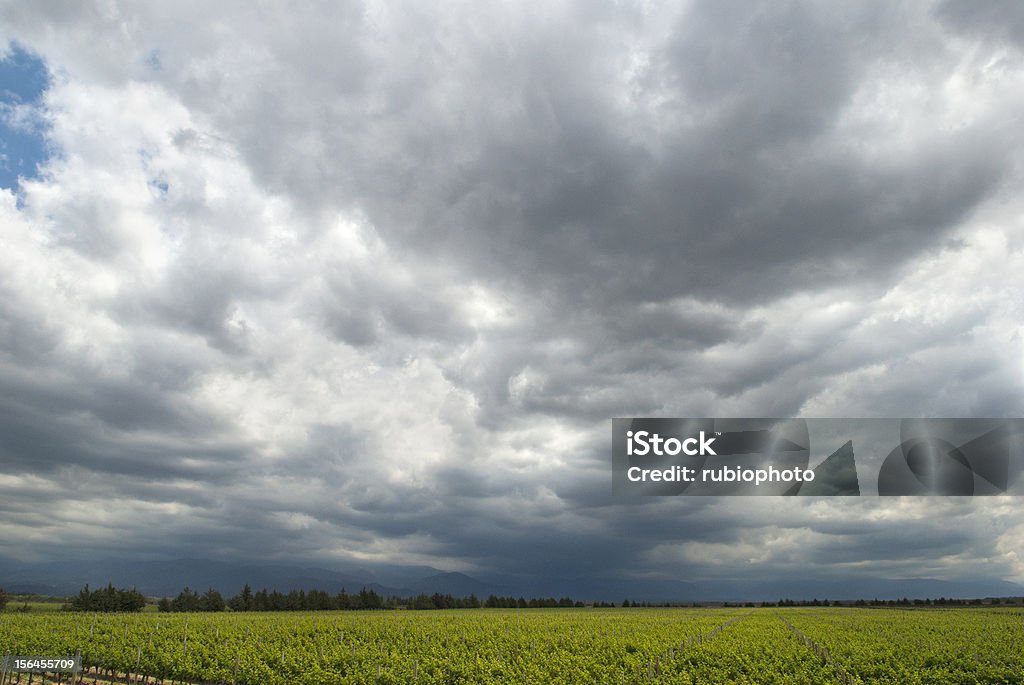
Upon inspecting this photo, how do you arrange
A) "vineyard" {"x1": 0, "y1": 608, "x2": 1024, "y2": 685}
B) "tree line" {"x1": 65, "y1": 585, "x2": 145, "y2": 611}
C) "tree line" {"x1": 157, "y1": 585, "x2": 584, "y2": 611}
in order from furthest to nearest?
"tree line" {"x1": 157, "y1": 585, "x2": 584, "y2": 611} → "tree line" {"x1": 65, "y1": 585, "x2": 145, "y2": 611} → "vineyard" {"x1": 0, "y1": 608, "x2": 1024, "y2": 685}

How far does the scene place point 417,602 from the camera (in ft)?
549

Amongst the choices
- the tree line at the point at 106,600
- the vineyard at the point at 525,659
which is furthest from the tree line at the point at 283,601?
the vineyard at the point at 525,659

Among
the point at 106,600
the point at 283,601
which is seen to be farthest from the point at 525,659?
the point at 283,601

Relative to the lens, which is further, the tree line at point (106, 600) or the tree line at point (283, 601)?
the tree line at point (283, 601)

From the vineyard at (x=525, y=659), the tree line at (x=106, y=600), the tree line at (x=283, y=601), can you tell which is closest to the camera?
the vineyard at (x=525, y=659)

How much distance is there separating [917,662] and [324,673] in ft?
121

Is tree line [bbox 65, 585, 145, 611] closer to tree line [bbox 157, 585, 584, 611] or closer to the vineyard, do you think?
tree line [bbox 157, 585, 584, 611]

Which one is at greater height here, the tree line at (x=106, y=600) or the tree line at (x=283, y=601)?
the tree line at (x=106, y=600)

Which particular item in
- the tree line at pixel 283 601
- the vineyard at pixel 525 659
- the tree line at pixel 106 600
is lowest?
the tree line at pixel 283 601

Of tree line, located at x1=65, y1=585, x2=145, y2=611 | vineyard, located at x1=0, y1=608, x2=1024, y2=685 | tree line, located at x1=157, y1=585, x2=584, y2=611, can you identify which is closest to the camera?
vineyard, located at x1=0, y1=608, x2=1024, y2=685

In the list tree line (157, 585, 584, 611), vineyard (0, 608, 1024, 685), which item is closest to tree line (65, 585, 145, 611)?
tree line (157, 585, 584, 611)

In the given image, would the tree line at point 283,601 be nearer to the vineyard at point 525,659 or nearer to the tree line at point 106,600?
the tree line at point 106,600

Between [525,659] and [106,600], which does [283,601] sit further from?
[525,659]

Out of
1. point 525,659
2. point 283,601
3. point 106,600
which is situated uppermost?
point 525,659
